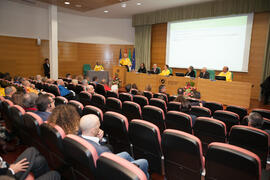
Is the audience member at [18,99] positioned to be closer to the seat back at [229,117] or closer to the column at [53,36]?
the seat back at [229,117]

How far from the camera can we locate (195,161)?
5.37ft

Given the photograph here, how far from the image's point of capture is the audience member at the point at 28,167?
→ 58.6 inches

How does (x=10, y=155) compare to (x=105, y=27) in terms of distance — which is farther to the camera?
(x=105, y=27)

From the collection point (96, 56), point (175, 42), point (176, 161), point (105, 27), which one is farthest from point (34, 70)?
point (176, 161)

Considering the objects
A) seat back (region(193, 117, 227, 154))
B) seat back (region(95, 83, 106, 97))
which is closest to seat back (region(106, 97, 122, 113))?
seat back (region(193, 117, 227, 154))

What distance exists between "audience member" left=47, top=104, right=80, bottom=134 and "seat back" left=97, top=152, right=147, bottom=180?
93 centimetres

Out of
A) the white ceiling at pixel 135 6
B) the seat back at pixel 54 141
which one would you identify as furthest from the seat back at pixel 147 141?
the white ceiling at pixel 135 6

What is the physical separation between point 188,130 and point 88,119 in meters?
1.47

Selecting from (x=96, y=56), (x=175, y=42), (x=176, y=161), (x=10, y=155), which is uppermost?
(x=175, y=42)

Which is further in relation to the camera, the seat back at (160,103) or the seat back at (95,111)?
the seat back at (160,103)

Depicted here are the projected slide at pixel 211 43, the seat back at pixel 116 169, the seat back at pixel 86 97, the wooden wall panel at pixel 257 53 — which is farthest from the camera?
the projected slide at pixel 211 43

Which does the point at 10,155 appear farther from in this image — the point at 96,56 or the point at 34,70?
the point at 96,56

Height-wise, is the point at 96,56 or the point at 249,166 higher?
the point at 96,56

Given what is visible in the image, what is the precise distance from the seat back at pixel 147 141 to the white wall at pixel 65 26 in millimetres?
10287
